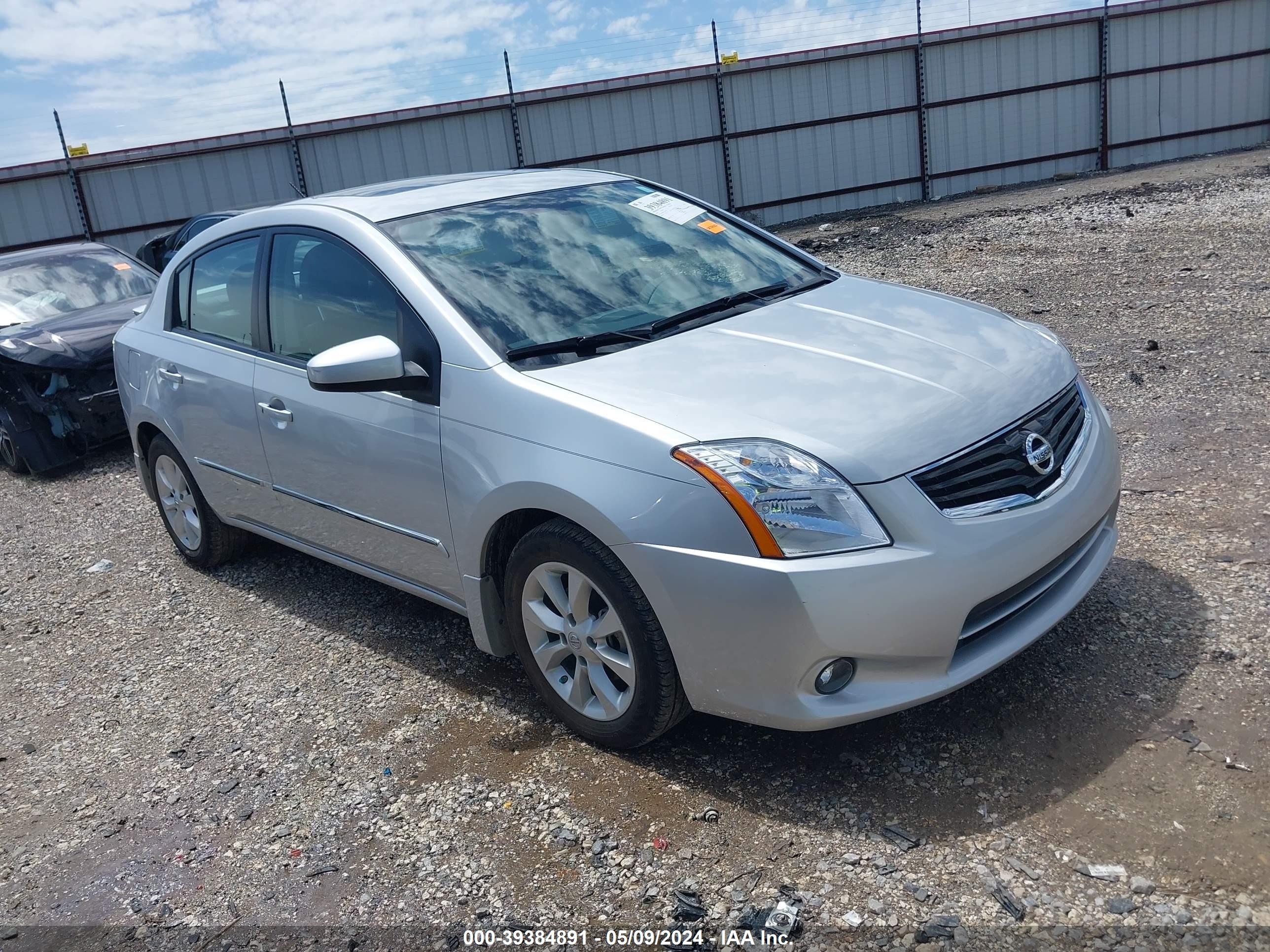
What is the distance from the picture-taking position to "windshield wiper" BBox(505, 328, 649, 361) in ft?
11.0

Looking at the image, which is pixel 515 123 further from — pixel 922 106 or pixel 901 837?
pixel 901 837

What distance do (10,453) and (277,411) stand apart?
494 cm

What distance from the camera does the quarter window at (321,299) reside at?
373 cm

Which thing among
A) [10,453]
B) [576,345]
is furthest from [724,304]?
[10,453]

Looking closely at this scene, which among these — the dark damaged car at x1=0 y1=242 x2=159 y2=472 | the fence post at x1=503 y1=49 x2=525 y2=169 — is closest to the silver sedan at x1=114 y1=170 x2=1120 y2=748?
the dark damaged car at x1=0 y1=242 x2=159 y2=472

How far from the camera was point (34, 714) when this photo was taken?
13.8 ft

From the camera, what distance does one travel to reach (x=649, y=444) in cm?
286

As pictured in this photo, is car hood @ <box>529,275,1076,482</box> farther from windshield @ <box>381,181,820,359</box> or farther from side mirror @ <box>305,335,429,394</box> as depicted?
side mirror @ <box>305,335,429,394</box>

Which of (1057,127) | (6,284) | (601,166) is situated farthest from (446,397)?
(1057,127)

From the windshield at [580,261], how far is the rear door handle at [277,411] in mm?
804

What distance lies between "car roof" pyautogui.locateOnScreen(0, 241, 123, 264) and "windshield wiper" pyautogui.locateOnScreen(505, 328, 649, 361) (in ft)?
23.6

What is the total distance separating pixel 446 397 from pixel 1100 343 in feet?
16.8

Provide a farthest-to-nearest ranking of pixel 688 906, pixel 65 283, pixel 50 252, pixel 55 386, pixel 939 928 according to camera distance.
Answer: pixel 50 252 < pixel 65 283 < pixel 55 386 < pixel 688 906 < pixel 939 928

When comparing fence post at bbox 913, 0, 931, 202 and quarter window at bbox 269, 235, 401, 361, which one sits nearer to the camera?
quarter window at bbox 269, 235, 401, 361
